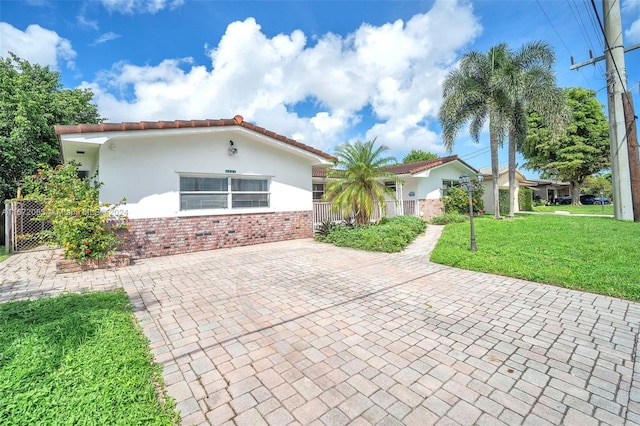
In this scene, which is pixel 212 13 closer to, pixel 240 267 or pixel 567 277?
pixel 240 267

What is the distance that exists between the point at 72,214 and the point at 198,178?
145 inches

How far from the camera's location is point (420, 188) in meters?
18.3

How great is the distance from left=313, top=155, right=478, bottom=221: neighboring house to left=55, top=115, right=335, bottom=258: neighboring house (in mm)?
5057

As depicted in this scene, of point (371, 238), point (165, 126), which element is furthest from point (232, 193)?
point (371, 238)

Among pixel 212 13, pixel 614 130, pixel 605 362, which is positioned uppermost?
pixel 212 13

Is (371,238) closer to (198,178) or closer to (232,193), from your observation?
(232,193)

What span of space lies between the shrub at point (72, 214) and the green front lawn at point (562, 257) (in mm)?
8983

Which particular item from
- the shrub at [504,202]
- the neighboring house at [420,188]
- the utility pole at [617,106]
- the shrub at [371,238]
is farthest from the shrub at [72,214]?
the shrub at [504,202]

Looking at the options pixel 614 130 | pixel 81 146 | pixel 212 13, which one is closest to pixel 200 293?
pixel 81 146

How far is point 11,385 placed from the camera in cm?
252


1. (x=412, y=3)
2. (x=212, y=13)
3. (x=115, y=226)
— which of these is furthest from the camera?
(x=412, y=3)

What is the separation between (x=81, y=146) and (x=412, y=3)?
12496mm

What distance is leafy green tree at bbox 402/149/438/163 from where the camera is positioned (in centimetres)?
5142

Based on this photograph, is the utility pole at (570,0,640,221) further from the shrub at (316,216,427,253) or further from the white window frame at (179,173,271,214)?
the white window frame at (179,173,271,214)
